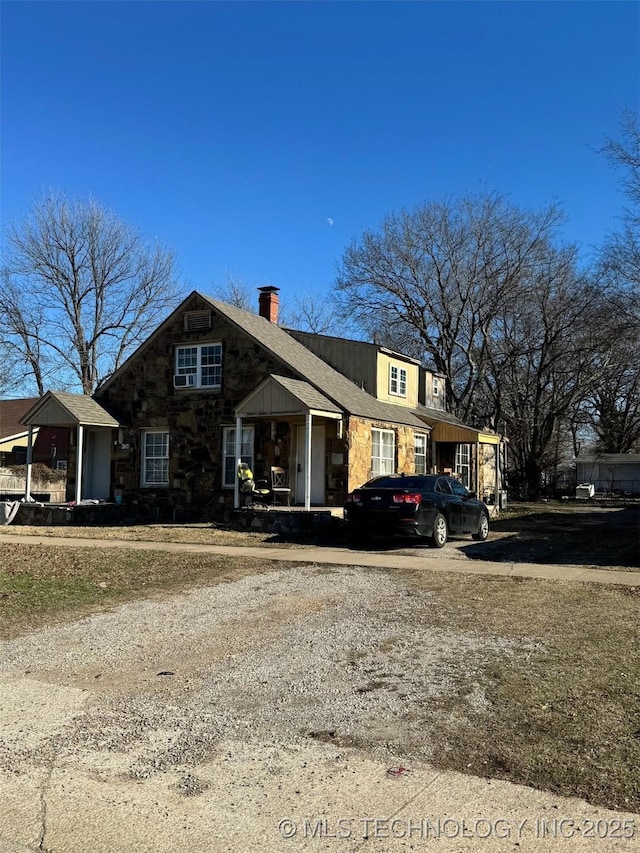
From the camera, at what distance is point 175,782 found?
4227 millimetres

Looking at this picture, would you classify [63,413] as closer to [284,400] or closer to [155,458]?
[155,458]

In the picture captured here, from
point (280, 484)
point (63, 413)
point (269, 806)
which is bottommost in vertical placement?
point (269, 806)

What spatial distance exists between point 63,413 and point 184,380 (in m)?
3.85

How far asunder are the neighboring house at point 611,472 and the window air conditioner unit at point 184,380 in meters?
35.2

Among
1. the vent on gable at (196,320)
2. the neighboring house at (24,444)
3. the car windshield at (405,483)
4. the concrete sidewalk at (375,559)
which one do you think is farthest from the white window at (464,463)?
the neighboring house at (24,444)

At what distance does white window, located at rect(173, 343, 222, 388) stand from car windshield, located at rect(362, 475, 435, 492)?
8422 mm

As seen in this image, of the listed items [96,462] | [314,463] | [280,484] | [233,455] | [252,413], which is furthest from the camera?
[96,462]

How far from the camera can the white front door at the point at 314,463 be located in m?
21.3

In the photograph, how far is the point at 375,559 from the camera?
1355 centimetres

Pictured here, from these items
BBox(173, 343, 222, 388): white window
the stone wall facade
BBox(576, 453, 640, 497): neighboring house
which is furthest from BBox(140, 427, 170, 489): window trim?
BBox(576, 453, 640, 497): neighboring house

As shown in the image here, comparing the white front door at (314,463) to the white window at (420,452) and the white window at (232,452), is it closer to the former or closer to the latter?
the white window at (232,452)

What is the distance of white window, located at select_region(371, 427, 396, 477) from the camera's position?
22.6m

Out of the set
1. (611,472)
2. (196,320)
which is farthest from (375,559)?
(611,472)

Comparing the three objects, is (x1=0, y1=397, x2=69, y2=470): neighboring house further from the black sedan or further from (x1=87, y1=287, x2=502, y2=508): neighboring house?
the black sedan
